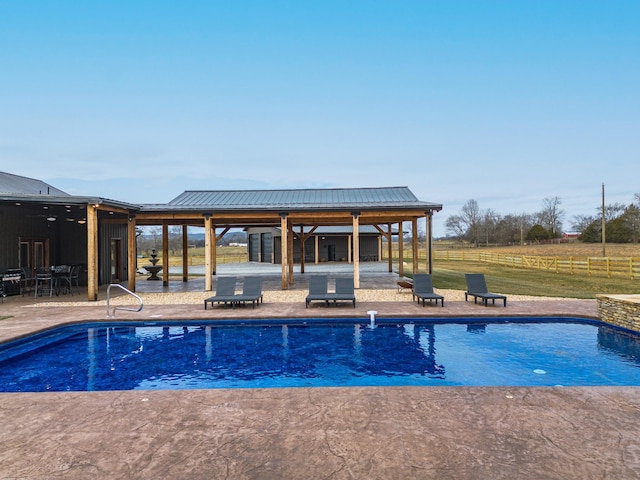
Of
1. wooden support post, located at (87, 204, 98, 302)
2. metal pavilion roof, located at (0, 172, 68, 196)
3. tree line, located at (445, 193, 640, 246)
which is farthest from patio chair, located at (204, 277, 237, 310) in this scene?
tree line, located at (445, 193, 640, 246)

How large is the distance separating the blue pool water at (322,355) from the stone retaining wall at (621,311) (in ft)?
0.87

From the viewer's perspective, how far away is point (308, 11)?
14836 mm

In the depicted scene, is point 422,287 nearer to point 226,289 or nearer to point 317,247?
point 226,289

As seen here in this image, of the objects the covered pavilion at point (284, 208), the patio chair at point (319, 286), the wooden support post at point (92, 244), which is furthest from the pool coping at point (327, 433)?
the covered pavilion at point (284, 208)

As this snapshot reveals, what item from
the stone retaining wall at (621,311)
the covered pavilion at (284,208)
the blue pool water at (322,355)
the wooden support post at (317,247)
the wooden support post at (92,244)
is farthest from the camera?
the wooden support post at (317,247)

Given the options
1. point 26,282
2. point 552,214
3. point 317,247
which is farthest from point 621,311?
point 552,214

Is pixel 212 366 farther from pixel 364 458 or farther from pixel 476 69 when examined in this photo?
pixel 476 69

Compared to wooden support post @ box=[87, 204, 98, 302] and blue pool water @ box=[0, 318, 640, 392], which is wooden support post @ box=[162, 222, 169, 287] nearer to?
wooden support post @ box=[87, 204, 98, 302]

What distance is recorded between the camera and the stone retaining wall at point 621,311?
756 cm

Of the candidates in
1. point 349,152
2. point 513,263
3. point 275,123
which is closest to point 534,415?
point 275,123

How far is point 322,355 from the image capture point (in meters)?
6.66

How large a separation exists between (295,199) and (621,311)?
12.1 m

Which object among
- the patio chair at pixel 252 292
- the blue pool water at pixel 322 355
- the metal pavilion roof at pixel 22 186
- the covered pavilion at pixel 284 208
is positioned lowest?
the blue pool water at pixel 322 355

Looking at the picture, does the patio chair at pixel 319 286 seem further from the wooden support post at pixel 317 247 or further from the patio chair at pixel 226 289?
the wooden support post at pixel 317 247
